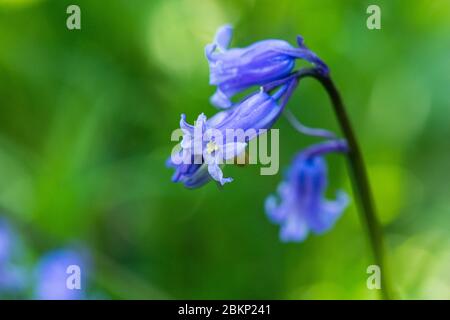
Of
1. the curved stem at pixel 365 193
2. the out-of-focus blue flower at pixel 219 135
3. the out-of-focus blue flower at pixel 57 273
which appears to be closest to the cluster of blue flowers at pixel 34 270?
the out-of-focus blue flower at pixel 57 273

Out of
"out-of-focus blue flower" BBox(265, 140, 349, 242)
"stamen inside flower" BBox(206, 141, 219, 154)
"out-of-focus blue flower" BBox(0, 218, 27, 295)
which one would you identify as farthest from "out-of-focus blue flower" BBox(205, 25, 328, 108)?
"out-of-focus blue flower" BBox(0, 218, 27, 295)

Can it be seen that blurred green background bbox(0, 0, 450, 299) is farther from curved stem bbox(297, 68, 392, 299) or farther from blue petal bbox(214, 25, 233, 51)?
blue petal bbox(214, 25, 233, 51)

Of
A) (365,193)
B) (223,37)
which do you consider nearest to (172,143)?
(223,37)

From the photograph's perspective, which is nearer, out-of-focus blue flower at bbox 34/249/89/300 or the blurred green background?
out-of-focus blue flower at bbox 34/249/89/300

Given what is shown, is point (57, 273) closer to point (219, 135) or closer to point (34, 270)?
point (34, 270)

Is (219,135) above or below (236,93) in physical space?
below

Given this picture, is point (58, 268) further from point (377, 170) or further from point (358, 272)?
point (377, 170)

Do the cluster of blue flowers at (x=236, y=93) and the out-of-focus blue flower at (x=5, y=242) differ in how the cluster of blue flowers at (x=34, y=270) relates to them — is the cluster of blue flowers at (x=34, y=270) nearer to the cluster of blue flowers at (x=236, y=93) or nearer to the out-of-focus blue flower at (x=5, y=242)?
the out-of-focus blue flower at (x=5, y=242)
